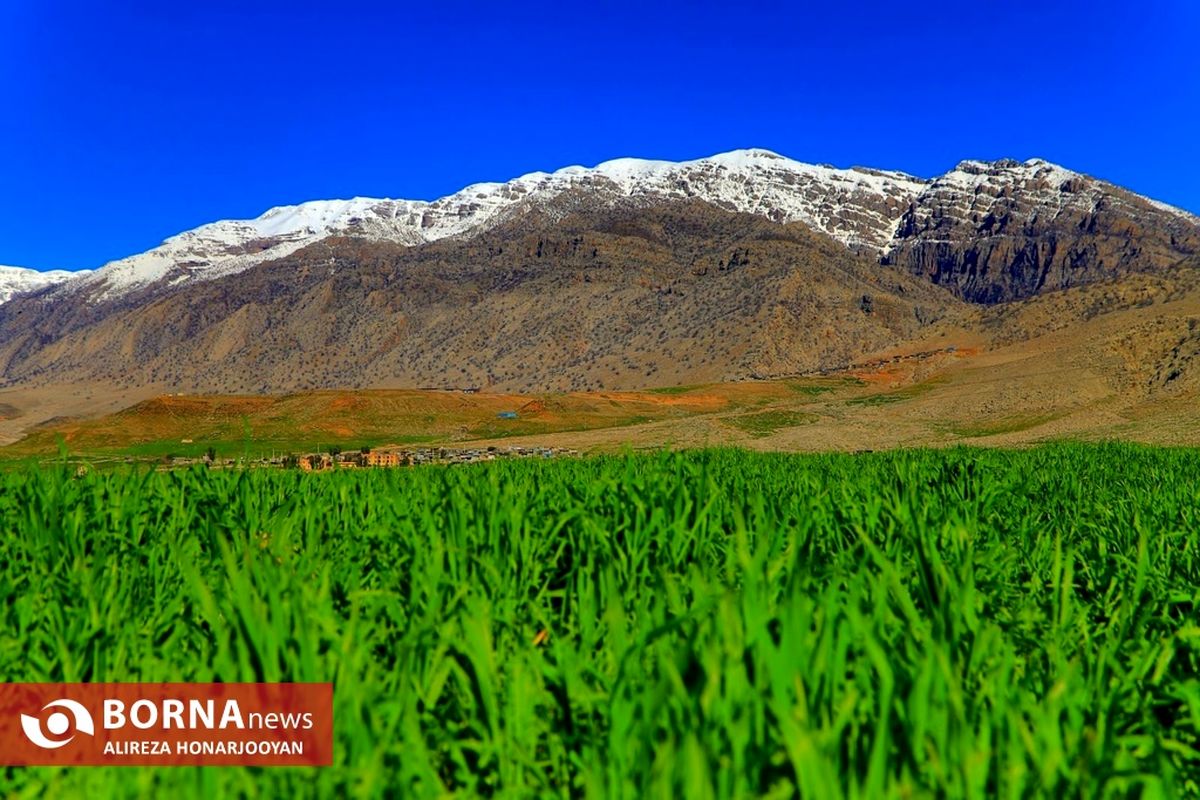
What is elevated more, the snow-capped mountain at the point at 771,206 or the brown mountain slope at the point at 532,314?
the snow-capped mountain at the point at 771,206

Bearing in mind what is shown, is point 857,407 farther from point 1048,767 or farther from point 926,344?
point 1048,767

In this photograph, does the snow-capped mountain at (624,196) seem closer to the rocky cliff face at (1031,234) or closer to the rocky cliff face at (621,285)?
the rocky cliff face at (621,285)

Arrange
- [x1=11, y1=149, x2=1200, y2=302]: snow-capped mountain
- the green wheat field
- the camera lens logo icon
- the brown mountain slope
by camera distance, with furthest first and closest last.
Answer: [x1=11, y1=149, x2=1200, y2=302]: snow-capped mountain < the brown mountain slope < the camera lens logo icon < the green wheat field

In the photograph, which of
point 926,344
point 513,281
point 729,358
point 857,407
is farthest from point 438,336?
point 857,407

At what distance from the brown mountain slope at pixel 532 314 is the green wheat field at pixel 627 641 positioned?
71050 mm

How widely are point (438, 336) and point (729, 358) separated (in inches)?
1482

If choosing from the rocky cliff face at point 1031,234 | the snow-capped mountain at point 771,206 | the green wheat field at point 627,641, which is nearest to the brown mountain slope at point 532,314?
the rocky cliff face at point 1031,234

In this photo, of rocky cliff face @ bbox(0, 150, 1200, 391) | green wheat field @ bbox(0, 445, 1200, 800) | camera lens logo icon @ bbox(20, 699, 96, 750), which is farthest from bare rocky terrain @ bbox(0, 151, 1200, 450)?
camera lens logo icon @ bbox(20, 699, 96, 750)

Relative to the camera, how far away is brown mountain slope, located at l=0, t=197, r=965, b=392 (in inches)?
3238

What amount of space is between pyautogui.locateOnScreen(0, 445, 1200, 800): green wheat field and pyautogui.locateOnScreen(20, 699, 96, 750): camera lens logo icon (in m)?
0.13

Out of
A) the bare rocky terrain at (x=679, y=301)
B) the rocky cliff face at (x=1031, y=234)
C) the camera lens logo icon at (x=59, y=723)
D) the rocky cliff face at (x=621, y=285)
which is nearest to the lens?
→ the camera lens logo icon at (x=59, y=723)

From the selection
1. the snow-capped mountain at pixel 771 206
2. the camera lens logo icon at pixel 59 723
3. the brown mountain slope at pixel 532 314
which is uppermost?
the snow-capped mountain at pixel 771 206

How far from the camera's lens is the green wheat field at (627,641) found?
5.74 feet

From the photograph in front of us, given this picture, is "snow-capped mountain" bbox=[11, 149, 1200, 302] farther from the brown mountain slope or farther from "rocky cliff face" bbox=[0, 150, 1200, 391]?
the brown mountain slope
